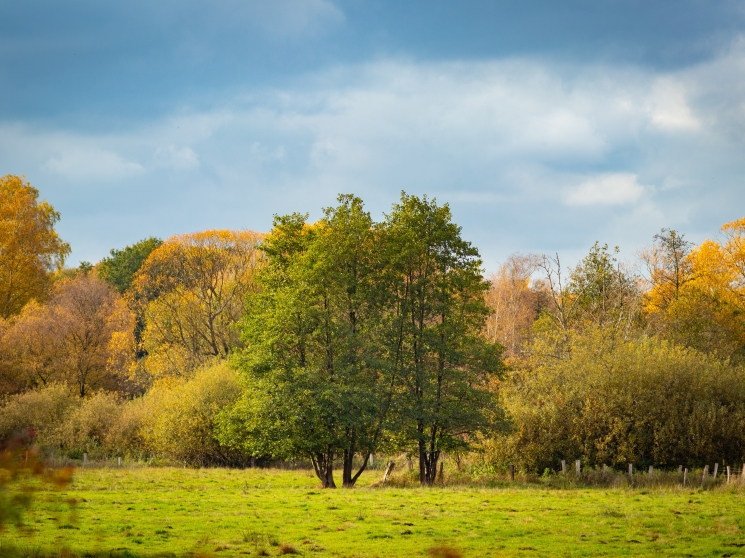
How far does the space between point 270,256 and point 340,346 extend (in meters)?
5.95

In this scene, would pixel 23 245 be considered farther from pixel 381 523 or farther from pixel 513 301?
pixel 381 523

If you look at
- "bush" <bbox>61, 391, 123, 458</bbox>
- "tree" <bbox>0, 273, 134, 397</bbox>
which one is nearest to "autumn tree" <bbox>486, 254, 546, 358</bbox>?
"tree" <bbox>0, 273, 134, 397</bbox>

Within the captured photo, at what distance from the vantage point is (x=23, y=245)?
191ft

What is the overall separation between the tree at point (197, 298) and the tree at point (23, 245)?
10.9 m

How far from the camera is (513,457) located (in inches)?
1516

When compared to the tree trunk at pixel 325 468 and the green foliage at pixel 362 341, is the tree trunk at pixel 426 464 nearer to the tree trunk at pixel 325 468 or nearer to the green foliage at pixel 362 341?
the green foliage at pixel 362 341

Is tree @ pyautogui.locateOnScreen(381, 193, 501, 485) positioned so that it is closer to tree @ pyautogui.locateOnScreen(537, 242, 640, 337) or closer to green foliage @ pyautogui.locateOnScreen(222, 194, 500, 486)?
green foliage @ pyautogui.locateOnScreen(222, 194, 500, 486)

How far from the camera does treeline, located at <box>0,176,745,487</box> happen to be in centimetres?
3209

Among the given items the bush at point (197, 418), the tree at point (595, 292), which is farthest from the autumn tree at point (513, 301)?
the bush at point (197, 418)

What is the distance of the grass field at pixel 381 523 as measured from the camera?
15.1 metres

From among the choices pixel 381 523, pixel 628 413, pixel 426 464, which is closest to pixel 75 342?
pixel 426 464

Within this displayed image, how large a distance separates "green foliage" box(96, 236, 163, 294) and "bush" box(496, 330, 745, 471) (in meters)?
52.9

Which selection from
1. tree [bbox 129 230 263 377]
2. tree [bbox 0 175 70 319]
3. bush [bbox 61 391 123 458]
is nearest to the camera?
bush [bbox 61 391 123 458]

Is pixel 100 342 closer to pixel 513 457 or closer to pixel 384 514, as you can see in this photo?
pixel 513 457
